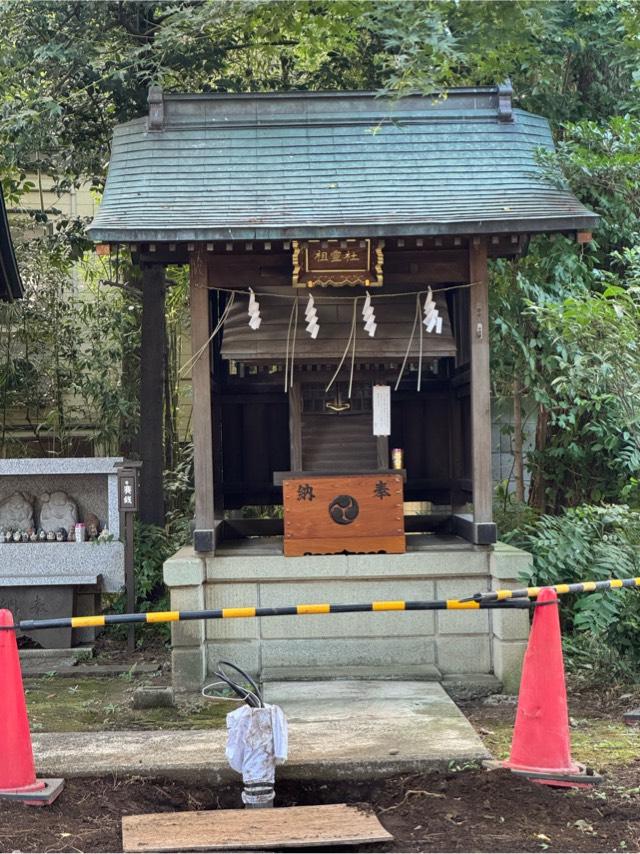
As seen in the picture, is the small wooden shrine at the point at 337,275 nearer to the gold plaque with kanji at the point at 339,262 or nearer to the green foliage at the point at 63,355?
the gold plaque with kanji at the point at 339,262

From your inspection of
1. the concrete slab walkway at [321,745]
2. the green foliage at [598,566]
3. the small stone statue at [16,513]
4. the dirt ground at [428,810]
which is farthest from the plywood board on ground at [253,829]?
the small stone statue at [16,513]

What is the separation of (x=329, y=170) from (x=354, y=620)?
12.8 ft

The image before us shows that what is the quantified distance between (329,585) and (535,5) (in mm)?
4961

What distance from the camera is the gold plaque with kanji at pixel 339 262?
819cm

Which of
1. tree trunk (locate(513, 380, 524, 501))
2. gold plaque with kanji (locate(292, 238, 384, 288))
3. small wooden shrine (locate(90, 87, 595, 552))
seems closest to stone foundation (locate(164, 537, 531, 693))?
small wooden shrine (locate(90, 87, 595, 552))

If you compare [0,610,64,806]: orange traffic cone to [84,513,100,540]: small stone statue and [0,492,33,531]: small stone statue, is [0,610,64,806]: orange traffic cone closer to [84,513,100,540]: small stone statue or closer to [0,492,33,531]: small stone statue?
[84,513,100,540]: small stone statue

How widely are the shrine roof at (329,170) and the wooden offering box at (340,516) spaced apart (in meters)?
2.11

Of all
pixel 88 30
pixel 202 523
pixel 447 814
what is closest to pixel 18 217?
pixel 88 30

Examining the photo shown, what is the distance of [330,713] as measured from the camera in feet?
22.6

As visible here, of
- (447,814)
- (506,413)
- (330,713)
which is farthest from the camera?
(506,413)

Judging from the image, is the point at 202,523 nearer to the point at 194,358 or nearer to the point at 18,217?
the point at 194,358

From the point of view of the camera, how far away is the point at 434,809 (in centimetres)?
Result: 509

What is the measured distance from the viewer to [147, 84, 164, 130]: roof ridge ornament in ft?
29.3

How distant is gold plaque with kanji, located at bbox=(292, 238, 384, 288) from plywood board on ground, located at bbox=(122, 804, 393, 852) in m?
4.45
